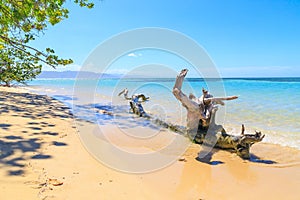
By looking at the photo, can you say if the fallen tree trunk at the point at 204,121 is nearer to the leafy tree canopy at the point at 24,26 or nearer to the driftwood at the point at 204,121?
the driftwood at the point at 204,121

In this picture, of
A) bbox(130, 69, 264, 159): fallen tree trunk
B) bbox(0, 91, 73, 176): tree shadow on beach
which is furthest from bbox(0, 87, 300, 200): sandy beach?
bbox(130, 69, 264, 159): fallen tree trunk

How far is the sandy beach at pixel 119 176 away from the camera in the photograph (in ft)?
8.06

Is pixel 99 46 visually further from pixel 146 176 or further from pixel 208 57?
pixel 146 176

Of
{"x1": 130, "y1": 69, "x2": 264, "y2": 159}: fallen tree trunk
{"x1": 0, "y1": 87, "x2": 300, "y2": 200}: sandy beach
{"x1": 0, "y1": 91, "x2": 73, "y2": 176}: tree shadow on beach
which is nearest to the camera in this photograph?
{"x1": 0, "y1": 87, "x2": 300, "y2": 200}: sandy beach

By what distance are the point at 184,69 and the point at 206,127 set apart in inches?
63.8

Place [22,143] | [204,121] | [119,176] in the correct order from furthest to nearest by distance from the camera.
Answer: [204,121], [22,143], [119,176]

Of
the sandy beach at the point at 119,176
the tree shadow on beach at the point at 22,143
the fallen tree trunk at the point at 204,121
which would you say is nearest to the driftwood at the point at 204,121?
→ the fallen tree trunk at the point at 204,121

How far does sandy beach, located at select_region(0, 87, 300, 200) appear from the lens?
96.7 inches

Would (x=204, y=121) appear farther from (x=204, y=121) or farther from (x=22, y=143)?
(x=22, y=143)

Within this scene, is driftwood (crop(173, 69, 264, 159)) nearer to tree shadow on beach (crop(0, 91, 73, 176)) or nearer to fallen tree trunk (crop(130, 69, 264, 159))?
fallen tree trunk (crop(130, 69, 264, 159))

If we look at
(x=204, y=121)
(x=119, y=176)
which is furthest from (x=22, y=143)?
(x=204, y=121)

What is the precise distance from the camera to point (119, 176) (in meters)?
2.99

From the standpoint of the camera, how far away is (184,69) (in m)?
5.23

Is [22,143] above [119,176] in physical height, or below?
above
